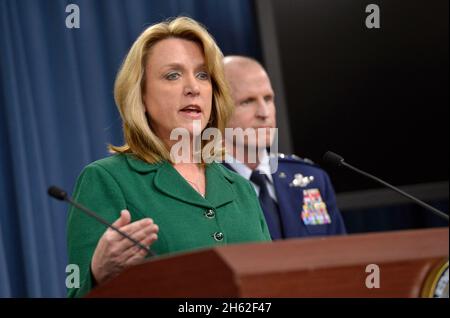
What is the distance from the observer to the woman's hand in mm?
1427

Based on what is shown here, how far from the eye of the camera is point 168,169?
185 cm

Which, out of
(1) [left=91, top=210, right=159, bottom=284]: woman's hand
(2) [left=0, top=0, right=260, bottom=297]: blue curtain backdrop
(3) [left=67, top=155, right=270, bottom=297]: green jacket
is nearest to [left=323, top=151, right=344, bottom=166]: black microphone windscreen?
(3) [left=67, top=155, right=270, bottom=297]: green jacket

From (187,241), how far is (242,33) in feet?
6.89

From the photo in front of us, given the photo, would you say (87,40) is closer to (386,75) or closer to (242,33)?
(242,33)

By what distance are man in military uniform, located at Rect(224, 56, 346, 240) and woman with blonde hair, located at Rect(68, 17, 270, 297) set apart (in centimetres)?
90

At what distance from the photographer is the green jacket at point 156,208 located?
169 centimetres

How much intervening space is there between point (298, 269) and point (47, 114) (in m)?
2.05

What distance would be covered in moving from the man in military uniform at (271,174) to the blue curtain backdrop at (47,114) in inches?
18.9

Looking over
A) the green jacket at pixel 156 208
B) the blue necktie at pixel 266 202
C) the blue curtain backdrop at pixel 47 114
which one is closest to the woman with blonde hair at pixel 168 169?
the green jacket at pixel 156 208

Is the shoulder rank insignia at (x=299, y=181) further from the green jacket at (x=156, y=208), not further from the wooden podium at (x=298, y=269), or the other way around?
the wooden podium at (x=298, y=269)

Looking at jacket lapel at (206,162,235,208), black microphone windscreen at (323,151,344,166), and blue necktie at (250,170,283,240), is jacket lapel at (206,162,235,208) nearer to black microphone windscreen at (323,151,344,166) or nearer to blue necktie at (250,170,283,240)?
black microphone windscreen at (323,151,344,166)

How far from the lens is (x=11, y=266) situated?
297 cm

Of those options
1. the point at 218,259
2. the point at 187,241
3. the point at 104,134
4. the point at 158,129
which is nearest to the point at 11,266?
the point at 104,134

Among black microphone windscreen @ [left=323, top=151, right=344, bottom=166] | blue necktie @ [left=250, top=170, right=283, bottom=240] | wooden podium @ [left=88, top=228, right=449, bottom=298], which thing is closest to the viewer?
wooden podium @ [left=88, top=228, right=449, bottom=298]
